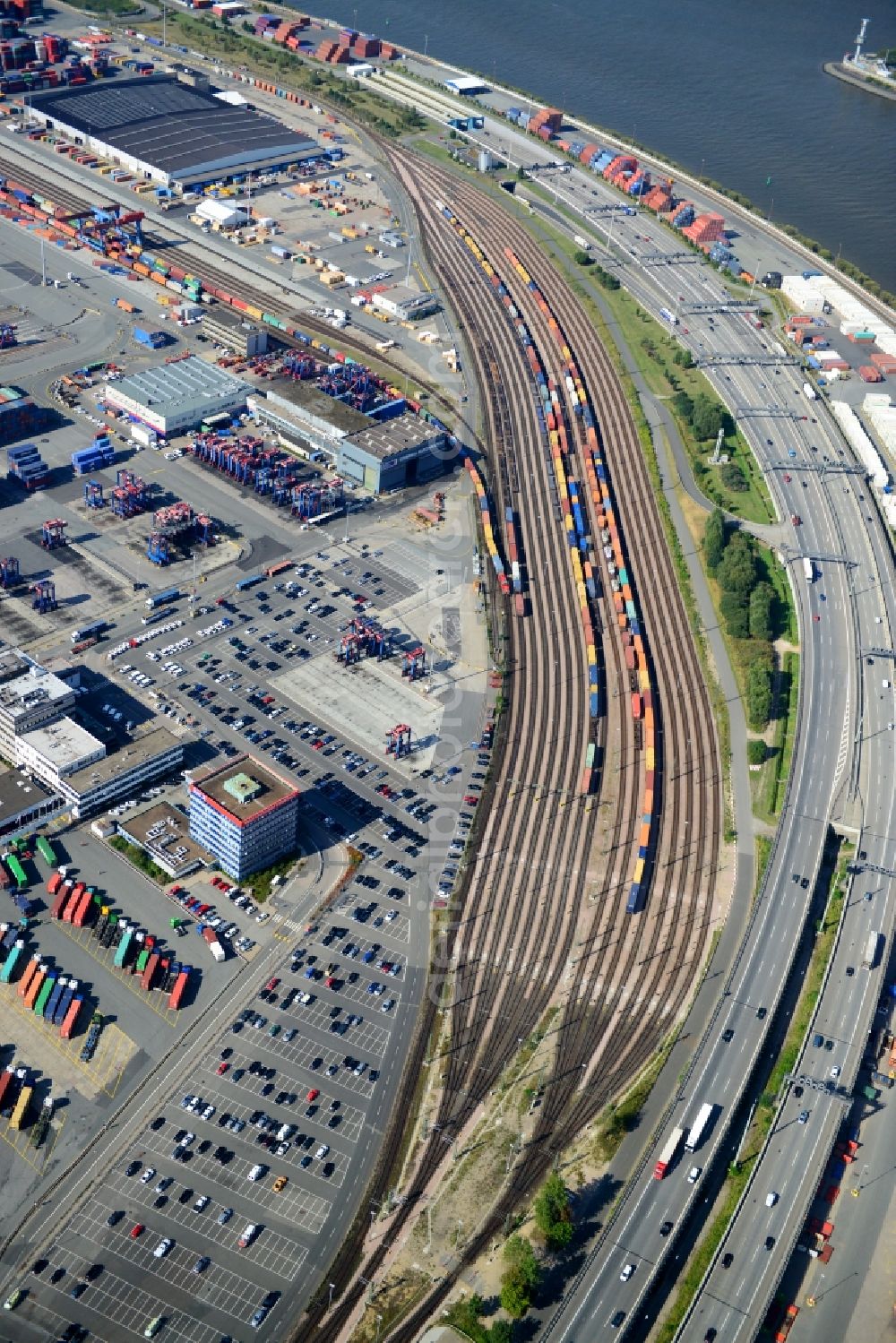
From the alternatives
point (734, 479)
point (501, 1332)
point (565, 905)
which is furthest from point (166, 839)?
point (734, 479)

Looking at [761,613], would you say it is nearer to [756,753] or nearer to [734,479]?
[756,753]

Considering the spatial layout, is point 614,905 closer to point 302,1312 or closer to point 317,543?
point 302,1312

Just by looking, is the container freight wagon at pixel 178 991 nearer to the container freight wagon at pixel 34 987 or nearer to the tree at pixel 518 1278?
the container freight wagon at pixel 34 987

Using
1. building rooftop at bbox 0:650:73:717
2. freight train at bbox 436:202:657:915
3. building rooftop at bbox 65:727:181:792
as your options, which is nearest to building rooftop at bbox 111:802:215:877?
building rooftop at bbox 65:727:181:792

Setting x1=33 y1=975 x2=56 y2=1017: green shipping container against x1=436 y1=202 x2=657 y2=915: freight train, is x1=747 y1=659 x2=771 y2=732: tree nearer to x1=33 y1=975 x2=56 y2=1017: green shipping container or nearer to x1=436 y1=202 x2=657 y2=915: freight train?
x1=436 y1=202 x2=657 y2=915: freight train

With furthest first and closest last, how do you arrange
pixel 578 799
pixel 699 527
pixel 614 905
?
pixel 699 527, pixel 578 799, pixel 614 905

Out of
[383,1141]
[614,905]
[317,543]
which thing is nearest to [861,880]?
[614,905]

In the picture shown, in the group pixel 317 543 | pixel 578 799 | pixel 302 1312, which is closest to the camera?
pixel 302 1312
